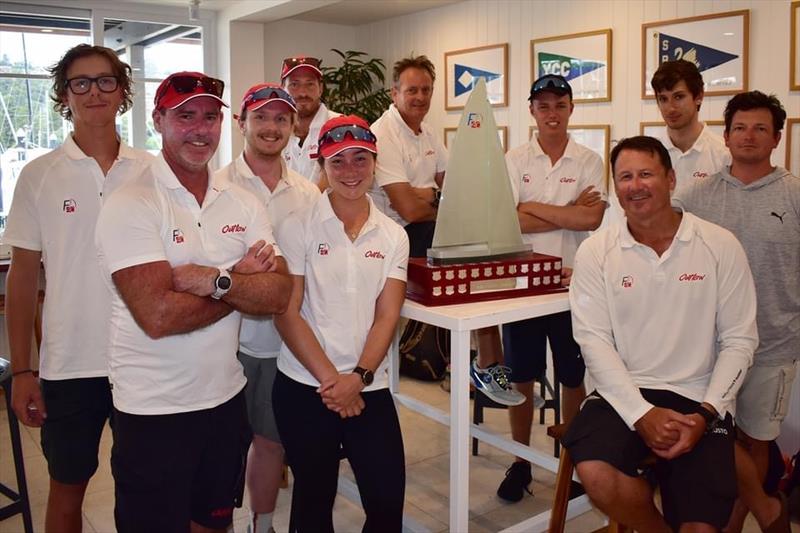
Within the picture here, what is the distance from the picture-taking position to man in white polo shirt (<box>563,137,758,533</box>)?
6.70 feet

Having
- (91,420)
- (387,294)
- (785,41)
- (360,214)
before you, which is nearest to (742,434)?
(387,294)

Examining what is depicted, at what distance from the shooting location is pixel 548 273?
8.13ft

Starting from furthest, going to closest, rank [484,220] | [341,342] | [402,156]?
[402,156] → [484,220] → [341,342]

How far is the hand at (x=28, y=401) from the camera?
2.03 m

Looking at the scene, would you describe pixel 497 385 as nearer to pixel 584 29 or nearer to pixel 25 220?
pixel 25 220

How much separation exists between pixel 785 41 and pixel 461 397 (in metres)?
3.32

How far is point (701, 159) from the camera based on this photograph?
288 cm

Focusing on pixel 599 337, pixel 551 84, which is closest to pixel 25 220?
pixel 599 337

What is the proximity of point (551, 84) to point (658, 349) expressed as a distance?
116 centimetres

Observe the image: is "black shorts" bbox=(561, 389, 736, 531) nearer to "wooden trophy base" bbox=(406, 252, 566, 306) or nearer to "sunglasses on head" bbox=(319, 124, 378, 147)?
"wooden trophy base" bbox=(406, 252, 566, 306)

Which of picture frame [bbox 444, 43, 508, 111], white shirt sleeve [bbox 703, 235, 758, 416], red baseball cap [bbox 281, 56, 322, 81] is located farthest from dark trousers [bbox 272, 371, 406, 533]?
picture frame [bbox 444, 43, 508, 111]

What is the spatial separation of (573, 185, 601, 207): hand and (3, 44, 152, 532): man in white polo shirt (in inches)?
63.8

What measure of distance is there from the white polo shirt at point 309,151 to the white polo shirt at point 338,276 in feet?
2.63

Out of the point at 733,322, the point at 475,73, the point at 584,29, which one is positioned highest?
the point at 584,29
